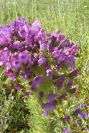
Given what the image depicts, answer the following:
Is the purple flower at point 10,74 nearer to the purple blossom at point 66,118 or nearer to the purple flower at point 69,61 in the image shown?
the purple flower at point 69,61

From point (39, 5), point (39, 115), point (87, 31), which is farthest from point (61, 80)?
point (39, 5)

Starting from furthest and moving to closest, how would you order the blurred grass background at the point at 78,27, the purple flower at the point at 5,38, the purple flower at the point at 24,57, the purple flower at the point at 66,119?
the blurred grass background at the point at 78,27
the purple flower at the point at 66,119
the purple flower at the point at 5,38
the purple flower at the point at 24,57

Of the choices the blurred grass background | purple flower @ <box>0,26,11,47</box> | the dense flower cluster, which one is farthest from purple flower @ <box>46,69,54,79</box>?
the blurred grass background

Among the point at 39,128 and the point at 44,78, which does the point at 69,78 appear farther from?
the point at 39,128

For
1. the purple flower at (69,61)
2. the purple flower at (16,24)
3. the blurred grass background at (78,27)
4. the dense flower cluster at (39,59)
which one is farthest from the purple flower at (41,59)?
the blurred grass background at (78,27)

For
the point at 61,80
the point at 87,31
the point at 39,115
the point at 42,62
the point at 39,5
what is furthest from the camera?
the point at 39,5

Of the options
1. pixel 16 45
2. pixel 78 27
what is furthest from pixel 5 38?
pixel 78 27

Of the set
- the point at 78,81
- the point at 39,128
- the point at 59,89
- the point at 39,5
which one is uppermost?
the point at 59,89

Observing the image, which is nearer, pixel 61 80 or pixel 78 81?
pixel 61 80

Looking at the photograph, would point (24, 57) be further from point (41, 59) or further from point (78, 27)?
point (78, 27)
